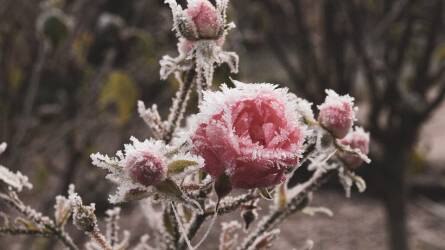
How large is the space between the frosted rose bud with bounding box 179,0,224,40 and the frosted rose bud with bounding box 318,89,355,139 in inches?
4.6

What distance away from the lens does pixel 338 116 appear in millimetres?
638

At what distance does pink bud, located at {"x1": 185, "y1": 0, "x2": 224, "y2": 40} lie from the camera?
25.1 inches

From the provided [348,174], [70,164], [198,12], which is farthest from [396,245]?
[198,12]

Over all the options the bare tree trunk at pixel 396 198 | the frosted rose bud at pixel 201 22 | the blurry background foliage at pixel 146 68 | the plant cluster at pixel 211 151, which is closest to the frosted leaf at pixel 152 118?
the plant cluster at pixel 211 151

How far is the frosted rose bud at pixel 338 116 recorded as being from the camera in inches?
25.1

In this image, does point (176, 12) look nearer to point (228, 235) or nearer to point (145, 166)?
point (145, 166)

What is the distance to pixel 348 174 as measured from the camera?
2.47ft

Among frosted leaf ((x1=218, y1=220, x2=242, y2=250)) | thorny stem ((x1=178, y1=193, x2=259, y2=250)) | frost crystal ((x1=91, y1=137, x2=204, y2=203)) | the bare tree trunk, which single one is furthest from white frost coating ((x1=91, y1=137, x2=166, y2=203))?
the bare tree trunk

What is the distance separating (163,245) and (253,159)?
32 cm

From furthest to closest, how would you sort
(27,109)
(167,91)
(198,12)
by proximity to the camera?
(167,91)
(27,109)
(198,12)

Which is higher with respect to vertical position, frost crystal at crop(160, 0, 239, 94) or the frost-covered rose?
frost crystal at crop(160, 0, 239, 94)

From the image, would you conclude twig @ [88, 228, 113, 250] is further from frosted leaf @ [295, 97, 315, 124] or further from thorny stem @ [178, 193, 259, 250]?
frosted leaf @ [295, 97, 315, 124]

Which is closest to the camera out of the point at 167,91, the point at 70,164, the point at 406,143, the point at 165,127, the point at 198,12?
the point at 198,12

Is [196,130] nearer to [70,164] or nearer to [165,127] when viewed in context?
[165,127]
